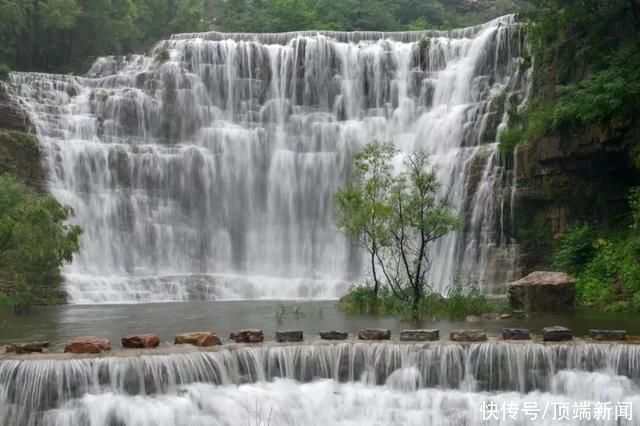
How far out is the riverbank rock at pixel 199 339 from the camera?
1686cm

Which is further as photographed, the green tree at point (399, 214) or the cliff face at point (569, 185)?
the cliff face at point (569, 185)

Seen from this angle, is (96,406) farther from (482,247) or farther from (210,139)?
(210,139)

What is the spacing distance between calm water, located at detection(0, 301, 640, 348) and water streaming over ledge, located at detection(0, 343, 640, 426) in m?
2.48

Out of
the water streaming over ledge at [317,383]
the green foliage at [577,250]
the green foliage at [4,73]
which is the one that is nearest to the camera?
the water streaming over ledge at [317,383]

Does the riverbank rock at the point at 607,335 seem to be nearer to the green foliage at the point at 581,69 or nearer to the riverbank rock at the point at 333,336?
the riverbank rock at the point at 333,336

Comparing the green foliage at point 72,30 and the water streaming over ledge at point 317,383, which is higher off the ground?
the green foliage at point 72,30

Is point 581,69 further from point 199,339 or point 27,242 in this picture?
point 199,339

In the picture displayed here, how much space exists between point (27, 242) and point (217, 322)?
754 cm

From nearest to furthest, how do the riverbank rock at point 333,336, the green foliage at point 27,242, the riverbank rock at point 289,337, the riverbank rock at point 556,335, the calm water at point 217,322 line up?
the riverbank rock at point 556,335 → the riverbank rock at point 289,337 → the riverbank rock at point 333,336 → the calm water at point 217,322 → the green foliage at point 27,242

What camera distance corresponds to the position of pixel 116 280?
36875 millimetres

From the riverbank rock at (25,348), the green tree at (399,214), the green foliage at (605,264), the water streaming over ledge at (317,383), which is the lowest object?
the water streaming over ledge at (317,383)

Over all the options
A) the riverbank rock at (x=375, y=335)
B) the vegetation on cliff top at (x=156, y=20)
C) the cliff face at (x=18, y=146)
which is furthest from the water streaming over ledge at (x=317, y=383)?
the vegetation on cliff top at (x=156, y=20)

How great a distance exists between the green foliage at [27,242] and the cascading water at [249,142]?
5403mm

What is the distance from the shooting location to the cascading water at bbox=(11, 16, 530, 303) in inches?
1484
